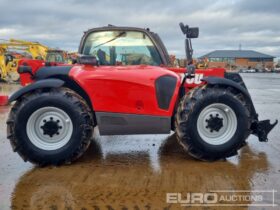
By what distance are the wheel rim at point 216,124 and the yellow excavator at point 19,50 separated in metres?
23.0

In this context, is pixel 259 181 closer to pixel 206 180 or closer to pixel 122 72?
pixel 206 180

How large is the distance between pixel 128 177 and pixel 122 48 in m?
2.32

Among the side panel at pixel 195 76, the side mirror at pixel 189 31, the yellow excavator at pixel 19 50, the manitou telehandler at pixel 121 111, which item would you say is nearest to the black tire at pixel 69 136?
the manitou telehandler at pixel 121 111

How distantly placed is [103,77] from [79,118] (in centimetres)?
64

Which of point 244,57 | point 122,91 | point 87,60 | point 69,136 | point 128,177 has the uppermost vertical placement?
point 87,60

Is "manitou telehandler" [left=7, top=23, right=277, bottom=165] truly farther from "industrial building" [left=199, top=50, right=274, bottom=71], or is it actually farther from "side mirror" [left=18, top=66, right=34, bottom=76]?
"industrial building" [left=199, top=50, right=274, bottom=71]

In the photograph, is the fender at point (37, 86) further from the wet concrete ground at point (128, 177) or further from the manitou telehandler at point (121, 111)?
the wet concrete ground at point (128, 177)

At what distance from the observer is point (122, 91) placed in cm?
533

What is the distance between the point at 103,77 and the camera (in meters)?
5.32

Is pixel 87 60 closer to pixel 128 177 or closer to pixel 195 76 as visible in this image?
pixel 195 76

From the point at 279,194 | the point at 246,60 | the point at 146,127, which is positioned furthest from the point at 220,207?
the point at 246,60

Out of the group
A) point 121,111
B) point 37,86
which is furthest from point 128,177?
point 37,86

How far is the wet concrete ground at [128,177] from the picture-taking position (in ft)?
13.1

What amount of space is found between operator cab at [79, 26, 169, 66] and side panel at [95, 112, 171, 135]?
1.13 metres
